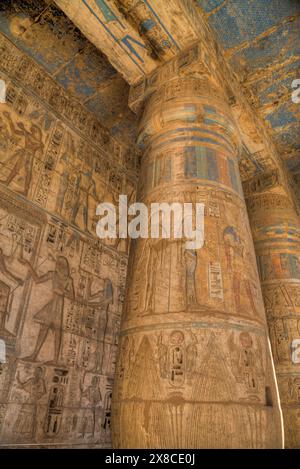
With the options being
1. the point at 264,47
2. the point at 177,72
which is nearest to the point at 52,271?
the point at 177,72

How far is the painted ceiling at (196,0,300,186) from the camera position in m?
3.86

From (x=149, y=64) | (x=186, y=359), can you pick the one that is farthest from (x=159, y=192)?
(x=149, y=64)

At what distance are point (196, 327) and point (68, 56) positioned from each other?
14.2 ft

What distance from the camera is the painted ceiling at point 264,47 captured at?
3861 mm

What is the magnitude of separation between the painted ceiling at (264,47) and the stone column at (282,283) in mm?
1277

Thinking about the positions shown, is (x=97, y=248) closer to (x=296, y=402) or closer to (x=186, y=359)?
(x=186, y=359)

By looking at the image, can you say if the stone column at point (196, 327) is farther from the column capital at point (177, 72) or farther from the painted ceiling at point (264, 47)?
the painted ceiling at point (264, 47)

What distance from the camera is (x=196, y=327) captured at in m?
1.70

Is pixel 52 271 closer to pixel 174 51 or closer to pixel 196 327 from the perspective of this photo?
pixel 196 327

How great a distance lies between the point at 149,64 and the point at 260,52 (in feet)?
6.17

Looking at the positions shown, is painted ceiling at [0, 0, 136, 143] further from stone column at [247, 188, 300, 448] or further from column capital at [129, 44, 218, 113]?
stone column at [247, 188, 300, 448]

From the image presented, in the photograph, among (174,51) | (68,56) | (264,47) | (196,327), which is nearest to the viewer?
(196,327)

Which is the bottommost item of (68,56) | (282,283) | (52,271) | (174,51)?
(52,271)

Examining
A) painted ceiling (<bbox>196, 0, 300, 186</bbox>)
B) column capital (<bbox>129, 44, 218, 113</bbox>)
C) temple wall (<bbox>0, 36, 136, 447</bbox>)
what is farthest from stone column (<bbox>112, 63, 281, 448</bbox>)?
painted ceiling (<bbox>196, 0, 300, 186</bbox>)
